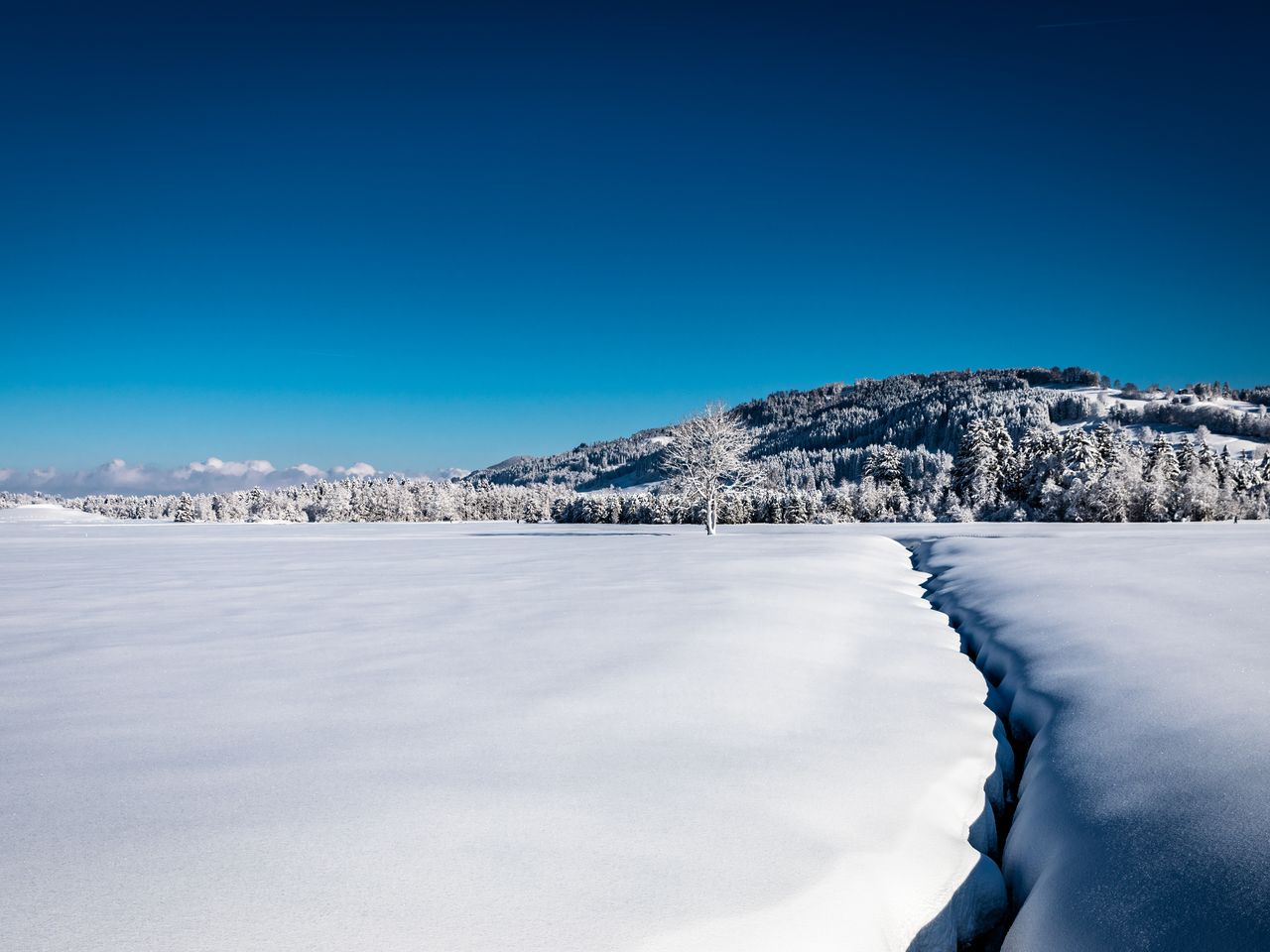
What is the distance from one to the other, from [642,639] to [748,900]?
4.15 metres

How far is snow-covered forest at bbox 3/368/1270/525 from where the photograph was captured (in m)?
46.3

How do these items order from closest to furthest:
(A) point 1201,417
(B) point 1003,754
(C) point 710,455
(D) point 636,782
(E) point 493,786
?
1. (E) point 493,786
2. (D) point 636,782
3. (B) point 1003,754
4. (C) point 710,455
5. (A) point 1201,417

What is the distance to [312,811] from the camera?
3178 millimetres

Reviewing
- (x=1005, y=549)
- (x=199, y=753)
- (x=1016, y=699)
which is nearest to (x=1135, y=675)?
(x=1016, y=699)

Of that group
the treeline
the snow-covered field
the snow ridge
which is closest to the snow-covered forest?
the treeline

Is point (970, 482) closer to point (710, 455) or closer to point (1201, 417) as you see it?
point (710, 455)

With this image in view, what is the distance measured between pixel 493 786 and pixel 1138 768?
3.77m

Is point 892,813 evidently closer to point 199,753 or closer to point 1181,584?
point 199,753

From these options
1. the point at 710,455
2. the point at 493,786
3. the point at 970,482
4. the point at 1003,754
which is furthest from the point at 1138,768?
the point at 970,482

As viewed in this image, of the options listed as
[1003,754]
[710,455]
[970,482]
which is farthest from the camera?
[970,482]

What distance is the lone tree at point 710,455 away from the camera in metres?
31.2

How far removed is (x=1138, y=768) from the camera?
358 cm

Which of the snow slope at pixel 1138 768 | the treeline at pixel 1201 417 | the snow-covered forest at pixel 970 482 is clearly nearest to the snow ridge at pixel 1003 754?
the snow slope at pixel 1138 768

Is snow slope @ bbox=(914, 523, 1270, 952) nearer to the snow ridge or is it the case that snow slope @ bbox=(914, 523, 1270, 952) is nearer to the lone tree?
the snow ridge
